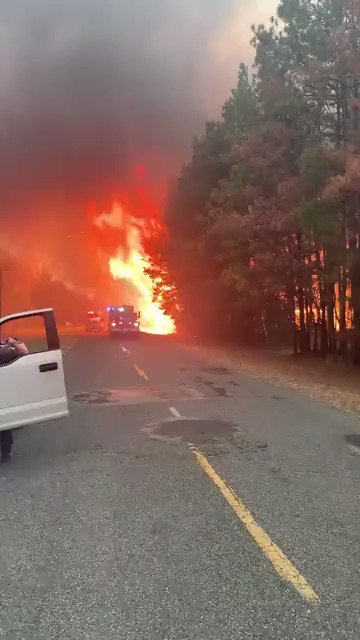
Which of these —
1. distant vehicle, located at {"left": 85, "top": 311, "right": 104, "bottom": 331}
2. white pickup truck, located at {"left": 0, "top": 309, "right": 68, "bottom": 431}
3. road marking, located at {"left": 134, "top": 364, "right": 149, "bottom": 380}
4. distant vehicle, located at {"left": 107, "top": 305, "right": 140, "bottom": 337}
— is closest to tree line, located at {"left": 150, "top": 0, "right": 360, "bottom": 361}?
road marking, located at {"left": 134, "top": 364, "right": 149, "bottom": 380}

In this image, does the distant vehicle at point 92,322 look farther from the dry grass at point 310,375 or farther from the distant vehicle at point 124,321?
the dry grass at point 310,375

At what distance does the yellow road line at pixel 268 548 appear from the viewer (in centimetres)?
377

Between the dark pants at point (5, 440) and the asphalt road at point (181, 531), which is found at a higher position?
the dark pants at point (5, 440)

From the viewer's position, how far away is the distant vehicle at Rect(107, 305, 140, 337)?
139 feet

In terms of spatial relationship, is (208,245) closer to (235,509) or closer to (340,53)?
(340,53)

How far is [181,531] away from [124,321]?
37.9 m

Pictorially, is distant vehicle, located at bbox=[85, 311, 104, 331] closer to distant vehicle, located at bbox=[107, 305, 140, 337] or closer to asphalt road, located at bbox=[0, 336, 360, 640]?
distant vehicle, located at bbox=[107, 305, 140, 337]

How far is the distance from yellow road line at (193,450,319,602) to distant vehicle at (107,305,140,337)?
3627 cm

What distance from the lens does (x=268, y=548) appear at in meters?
4.41

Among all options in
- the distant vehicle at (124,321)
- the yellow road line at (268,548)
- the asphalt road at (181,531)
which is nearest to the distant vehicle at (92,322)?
the distant vehicle at (124,321)

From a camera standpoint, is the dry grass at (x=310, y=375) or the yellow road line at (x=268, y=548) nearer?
the yellow road line at (x=268, y=548)

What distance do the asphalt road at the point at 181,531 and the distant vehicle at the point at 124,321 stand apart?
107 feet

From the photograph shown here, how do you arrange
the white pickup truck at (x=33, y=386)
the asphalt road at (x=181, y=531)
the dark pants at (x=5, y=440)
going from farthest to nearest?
the dark pants at (x=5, y=440), the white pickup truck at (x=33, y=386), the asphalt road at (x=181, y=531)

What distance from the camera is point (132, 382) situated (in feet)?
52.6
